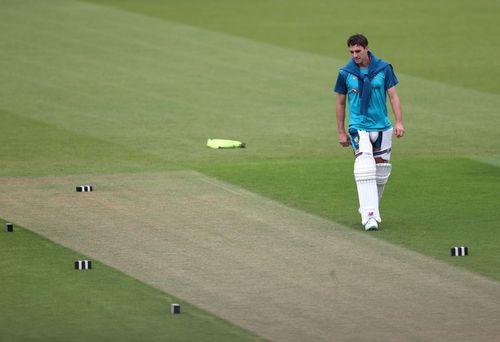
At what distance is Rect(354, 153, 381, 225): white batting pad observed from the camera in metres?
16.5

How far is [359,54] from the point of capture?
1644 centimetres

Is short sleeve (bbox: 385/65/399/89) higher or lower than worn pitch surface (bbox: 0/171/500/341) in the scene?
higher

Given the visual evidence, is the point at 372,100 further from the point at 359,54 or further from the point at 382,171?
the point at 382,171

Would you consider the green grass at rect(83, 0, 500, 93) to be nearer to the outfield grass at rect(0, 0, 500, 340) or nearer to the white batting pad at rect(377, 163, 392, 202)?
the outfield grass at rect(0, 0, 500, 340)

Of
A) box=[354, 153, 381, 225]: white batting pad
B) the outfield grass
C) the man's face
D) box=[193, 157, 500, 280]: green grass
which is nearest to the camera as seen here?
box=[193, 157, 500, 280]: green grass

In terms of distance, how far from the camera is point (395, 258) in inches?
600

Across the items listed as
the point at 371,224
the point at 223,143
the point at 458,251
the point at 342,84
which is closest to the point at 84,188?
the point at 223,143

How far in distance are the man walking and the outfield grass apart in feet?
1.53

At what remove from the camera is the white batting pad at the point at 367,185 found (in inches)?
650

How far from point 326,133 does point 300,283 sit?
33.3 feet

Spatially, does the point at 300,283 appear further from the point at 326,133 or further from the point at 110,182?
the point at 326,133

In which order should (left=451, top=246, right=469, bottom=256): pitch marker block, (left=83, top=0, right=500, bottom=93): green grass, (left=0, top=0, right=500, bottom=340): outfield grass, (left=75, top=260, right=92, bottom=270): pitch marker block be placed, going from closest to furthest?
(left=75, top=260, right=92, bottom=270): pitch marker block < (left=451, top=246, right=469, bottom=256): pitch marker block < (left=0, top=0, right=500, bottom=340): outfield grass < (left=83, top=0, right=500, bottom=93): green grass

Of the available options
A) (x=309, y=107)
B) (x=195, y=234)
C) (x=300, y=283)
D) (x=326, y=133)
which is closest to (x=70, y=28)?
(x=309, y=107)

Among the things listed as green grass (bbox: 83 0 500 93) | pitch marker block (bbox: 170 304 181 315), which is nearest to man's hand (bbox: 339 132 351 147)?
pitch marker block (bbox: 170 304 181 315)
